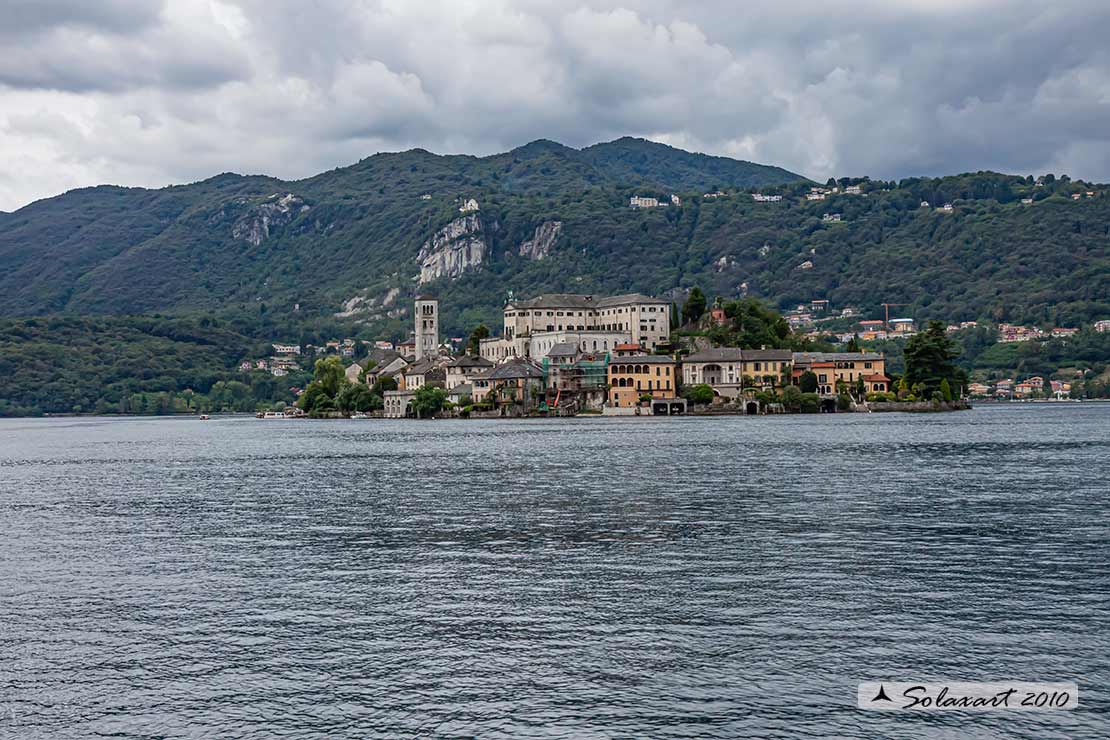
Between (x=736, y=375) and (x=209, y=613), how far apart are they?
132312mm

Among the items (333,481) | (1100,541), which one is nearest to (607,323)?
(333,481)

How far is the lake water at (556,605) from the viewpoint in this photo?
19750 millimetres

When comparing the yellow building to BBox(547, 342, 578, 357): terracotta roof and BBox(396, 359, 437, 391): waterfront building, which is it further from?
BBox(396, 359, 437, 391): waterfront building

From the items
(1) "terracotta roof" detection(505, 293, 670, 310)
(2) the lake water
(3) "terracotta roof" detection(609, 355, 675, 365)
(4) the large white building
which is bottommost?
(2) the lake water

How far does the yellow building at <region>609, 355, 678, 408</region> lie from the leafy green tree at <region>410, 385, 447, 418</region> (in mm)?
30212

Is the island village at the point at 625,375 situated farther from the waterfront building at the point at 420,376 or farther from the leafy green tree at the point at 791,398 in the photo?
the waterfront building at the point at 420,376

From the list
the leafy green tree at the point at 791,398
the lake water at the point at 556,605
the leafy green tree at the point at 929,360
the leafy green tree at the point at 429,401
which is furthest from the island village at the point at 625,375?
the lake water at the point at 556,605

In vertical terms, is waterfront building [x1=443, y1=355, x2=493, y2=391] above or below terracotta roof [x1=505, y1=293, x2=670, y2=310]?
below

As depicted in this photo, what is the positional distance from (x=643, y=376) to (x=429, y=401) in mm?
36427

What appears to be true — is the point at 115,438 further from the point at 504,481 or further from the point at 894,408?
the point at 894,408

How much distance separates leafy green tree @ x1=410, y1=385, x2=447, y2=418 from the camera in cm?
17388

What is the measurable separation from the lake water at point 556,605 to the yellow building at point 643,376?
95.5m

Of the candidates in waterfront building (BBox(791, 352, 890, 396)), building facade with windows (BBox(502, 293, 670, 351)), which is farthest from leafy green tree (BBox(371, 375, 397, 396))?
waterfront building (BBox(791, 352, 890, 396))

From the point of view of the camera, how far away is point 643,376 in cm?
15738
